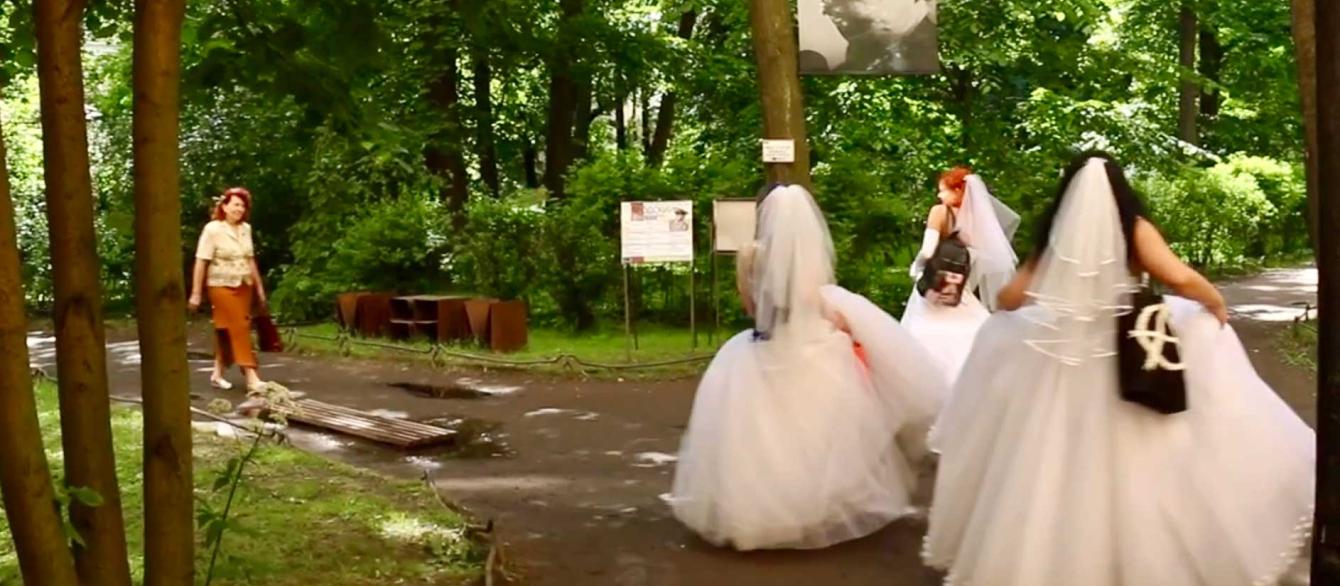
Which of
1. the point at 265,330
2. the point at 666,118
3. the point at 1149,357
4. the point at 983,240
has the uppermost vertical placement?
the point at 666,118

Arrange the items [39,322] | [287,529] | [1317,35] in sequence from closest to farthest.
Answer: [1317,35] < [287,529] < [39,322]

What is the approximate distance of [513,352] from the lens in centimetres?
1502

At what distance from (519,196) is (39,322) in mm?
9241

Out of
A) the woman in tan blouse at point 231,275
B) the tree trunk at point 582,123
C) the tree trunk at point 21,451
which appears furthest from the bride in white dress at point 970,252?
the tree trunk at point 582,123

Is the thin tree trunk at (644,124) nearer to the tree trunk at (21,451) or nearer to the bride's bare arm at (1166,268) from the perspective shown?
the bride's bare arm at (1166,268)

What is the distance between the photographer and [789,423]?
6945 mm

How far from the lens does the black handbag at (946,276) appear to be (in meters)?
9.36

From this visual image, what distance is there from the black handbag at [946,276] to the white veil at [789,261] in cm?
243

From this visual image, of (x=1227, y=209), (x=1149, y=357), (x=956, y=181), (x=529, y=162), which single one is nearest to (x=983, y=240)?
(x=956, y=181)

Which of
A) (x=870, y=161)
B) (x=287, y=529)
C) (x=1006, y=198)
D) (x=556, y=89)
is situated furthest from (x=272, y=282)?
(x=287, y=529)

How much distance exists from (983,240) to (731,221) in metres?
4.07

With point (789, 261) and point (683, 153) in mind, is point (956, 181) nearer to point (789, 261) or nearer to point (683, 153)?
point (789, 261)

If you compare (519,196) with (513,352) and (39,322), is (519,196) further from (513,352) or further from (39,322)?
(39,322)

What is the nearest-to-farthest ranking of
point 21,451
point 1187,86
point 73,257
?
point 21,451 < point 73,257 < point 1187,86
